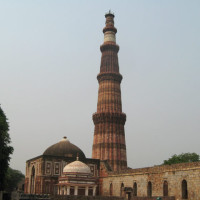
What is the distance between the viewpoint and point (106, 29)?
54.5 meters

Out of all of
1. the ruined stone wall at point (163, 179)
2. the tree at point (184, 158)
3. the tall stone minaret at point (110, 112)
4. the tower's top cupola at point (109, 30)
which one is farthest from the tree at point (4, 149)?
the tree at point (184, 158)

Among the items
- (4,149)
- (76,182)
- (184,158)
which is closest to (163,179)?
(76,182)

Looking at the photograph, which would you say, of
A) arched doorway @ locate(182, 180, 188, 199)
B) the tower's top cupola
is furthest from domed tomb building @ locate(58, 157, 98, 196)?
the tower's top cupola

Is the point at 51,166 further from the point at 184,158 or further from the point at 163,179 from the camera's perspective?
the point at 184,158

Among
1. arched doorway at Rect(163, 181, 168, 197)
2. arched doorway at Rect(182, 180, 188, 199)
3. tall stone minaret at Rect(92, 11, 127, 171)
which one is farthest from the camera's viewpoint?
tall stone minaret at Rect(92, 11, 127, 171)

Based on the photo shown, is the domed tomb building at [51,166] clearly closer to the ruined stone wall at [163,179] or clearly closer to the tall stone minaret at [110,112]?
the tall stone minaret at [110,112]

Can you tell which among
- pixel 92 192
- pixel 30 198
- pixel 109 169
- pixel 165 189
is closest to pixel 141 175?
pixel 165 189

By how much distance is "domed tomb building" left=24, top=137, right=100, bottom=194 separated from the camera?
4078cm

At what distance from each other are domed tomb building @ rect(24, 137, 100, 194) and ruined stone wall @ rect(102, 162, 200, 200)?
6469mm

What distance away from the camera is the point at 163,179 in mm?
30188

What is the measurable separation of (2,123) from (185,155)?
3840cm

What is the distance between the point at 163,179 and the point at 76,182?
10.9 metres

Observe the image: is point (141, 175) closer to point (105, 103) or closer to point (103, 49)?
point (105, 103)

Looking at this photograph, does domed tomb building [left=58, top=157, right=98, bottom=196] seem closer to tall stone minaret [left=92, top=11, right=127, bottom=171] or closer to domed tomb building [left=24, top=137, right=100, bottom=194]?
domed tomb building [left=24, top=137, right=100, bottom=194]
